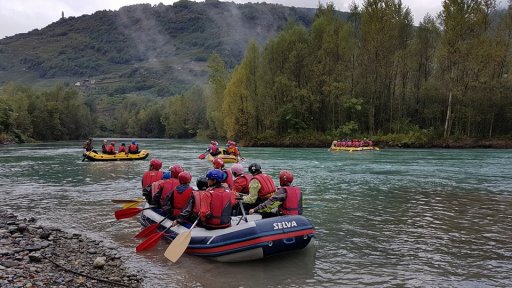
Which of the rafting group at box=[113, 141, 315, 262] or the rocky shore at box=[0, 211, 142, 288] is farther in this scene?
the rafting group at box=[113, 141, 315, 262]

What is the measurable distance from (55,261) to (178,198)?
9.14 feet

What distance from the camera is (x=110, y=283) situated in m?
6.81

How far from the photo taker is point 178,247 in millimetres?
8156

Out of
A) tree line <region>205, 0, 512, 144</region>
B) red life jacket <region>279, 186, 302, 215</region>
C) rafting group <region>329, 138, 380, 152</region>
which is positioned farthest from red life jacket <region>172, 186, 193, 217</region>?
tree line <region>205, 0, 512, 144</region>

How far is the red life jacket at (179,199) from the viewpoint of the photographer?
9.48 meters

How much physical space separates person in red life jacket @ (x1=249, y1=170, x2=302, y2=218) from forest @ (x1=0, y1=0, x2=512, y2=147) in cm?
3871

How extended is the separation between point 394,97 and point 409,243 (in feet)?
138

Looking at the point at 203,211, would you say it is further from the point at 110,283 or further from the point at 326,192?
the point at 326,192

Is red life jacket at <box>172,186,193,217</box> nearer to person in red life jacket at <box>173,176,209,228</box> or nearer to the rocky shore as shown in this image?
person in red life jacket at <box>173,176,209,228</box>

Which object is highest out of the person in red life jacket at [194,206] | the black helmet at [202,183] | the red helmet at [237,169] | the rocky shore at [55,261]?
the red helmet at [237,169]

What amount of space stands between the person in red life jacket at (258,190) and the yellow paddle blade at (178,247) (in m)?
1.69

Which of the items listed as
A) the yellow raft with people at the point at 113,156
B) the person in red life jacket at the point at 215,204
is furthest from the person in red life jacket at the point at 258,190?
the yellow raft with people at the point at 113,156

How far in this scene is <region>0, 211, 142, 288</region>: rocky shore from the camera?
A: 21.6ft

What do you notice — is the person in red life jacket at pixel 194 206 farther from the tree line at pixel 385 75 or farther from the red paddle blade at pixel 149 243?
the tree line at pixel 385 75
